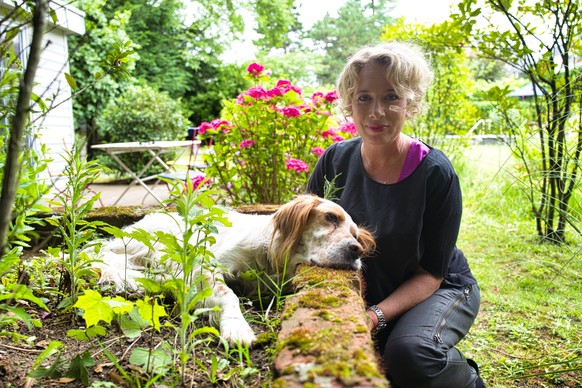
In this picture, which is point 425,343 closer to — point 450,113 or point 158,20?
point 450,113

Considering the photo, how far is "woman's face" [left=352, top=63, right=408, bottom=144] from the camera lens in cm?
258

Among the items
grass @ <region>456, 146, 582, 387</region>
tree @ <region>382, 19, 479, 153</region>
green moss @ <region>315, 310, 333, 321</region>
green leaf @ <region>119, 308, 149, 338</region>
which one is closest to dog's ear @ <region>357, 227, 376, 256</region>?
grass @ <region>456, 146, 582, 387</region>

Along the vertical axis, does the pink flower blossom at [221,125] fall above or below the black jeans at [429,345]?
above

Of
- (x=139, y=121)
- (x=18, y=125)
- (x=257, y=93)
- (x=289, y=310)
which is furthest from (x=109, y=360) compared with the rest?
(x=139, y=121)

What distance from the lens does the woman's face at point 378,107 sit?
2.58 m

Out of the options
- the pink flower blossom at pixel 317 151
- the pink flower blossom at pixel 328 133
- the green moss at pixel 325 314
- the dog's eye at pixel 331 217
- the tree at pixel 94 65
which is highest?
the tree at pixel 94 65

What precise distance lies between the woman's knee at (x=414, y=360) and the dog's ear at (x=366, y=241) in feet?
1.46

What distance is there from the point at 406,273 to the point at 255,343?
1238 mm

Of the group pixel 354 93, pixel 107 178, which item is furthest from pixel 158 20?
pixel 354 93

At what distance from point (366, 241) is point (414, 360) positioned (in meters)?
0.60

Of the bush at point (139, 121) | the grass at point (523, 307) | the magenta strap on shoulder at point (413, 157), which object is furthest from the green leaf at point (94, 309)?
the bush at point (139, 121)

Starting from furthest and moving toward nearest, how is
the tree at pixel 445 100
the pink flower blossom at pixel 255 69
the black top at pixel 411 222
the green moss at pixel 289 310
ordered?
the tree at pixel 445 100, the pink flower blossom at pixel 255 69, the black top at pixel 411 222, the green moss at pixel 289 310

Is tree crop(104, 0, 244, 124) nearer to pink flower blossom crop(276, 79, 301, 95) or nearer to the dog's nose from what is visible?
pink flower blossom crop(276, 79, 301, 95)

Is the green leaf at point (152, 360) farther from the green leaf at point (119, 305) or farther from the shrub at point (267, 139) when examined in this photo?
the shrub at point (267, 139)
